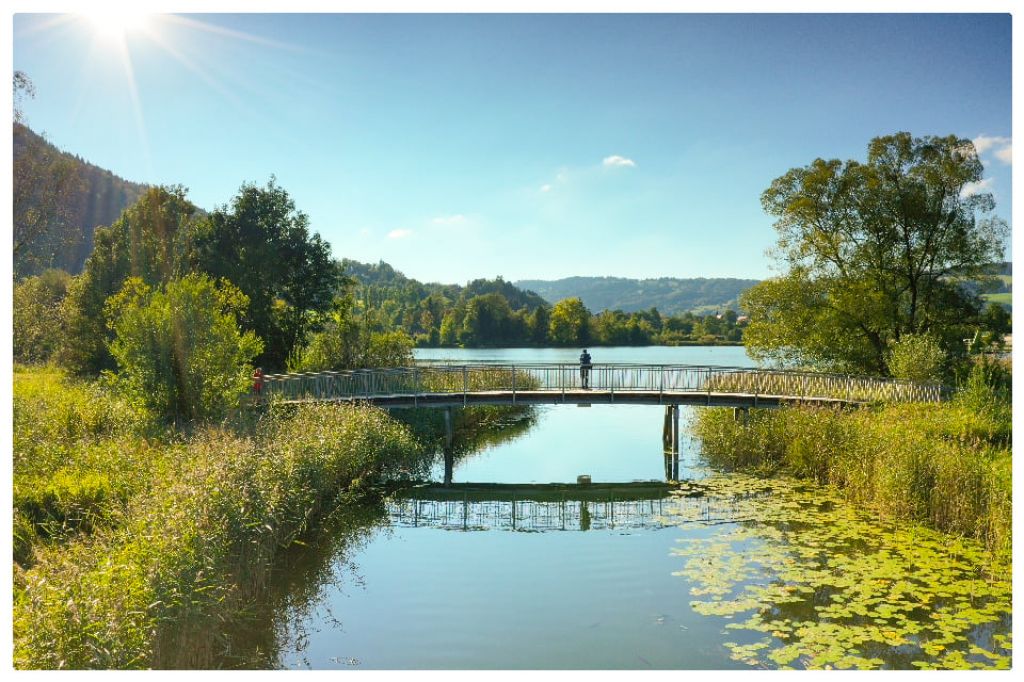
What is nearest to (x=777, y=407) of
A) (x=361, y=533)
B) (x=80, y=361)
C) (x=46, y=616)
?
(x=361, y=533)

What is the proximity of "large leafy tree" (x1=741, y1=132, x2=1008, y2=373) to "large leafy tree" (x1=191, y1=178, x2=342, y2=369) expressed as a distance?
2045 centimetres

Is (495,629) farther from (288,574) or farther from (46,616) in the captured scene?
(46,616)

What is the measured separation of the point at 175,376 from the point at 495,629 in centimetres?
1080

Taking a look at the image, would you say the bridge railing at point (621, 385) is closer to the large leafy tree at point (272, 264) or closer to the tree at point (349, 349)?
the tree at point (349, 349)

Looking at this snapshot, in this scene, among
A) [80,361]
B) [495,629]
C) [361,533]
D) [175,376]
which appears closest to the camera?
[495,629]

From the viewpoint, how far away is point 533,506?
18.1 m

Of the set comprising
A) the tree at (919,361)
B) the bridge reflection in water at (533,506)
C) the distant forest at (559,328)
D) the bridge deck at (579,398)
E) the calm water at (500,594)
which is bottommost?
the bridge reflection in water at (533,506)

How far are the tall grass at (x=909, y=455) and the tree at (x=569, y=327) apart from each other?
236 feet

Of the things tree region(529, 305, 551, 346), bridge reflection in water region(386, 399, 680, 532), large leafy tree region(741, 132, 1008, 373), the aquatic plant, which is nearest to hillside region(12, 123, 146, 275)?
bridge reflection in water region(386, 399, 680, 532)

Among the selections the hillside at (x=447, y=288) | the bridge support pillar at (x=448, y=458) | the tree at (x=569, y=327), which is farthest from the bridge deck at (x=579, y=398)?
the hillside at (x=447, y=288)

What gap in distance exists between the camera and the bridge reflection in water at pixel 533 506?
1594 cm

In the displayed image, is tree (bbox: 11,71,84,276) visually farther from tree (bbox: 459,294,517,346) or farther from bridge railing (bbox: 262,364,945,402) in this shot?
tree (bbox: 459,294,517,346)

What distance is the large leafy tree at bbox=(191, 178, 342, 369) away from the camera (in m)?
32.7

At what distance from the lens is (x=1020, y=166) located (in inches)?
334
